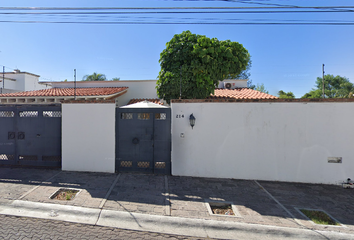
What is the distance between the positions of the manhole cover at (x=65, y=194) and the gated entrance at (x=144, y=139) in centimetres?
166

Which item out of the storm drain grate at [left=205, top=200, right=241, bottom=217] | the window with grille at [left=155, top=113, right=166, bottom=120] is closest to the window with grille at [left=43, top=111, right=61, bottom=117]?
the window with grille at [left=155, top=113, right=166, bottom=120]

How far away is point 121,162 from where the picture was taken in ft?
21.1

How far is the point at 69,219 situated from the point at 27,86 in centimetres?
2720

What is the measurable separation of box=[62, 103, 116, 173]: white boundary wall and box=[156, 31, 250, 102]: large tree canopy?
12.8ft

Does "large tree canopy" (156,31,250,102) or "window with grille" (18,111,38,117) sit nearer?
"window with grille" (18,111,38,117)

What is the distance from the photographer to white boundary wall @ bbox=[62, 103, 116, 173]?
636cm

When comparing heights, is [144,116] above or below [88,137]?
above

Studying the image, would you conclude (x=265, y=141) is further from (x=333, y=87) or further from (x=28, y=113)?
(x=333, y=87)

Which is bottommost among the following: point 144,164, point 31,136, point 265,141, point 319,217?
point 319,217

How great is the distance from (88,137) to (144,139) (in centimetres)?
211

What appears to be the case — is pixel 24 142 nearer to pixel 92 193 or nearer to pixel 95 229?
pixel 92 193

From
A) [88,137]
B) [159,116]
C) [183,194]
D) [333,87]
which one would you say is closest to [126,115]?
[159,116]

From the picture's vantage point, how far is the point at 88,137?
6418 mm

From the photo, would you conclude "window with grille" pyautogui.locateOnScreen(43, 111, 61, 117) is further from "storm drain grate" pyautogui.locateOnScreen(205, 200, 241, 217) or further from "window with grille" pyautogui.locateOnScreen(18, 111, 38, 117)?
"storm drain grate" pyautogui.locateOnScreen(205, 200, 241, 217)
